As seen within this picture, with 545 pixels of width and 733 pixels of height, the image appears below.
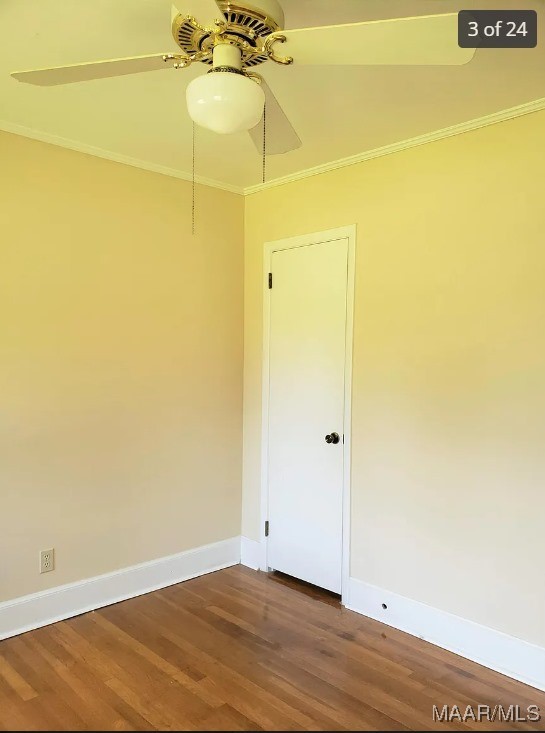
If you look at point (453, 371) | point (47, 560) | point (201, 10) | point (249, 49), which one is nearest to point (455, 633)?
point (453, 371)

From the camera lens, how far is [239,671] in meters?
2.46

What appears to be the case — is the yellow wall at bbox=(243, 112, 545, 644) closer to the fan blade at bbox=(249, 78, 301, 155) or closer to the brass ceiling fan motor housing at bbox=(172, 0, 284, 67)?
the fan blade at bbox=(249, 78, 301, 155)

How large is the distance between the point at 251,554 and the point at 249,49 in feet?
10.0

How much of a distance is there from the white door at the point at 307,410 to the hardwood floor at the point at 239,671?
0.35 meters

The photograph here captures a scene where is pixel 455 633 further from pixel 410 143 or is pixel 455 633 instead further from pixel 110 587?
→ pixel 410 143

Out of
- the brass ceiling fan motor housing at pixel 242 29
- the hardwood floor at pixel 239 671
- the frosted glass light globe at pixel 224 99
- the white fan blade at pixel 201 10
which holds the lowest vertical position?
the hardwood floor at pixel 239 671

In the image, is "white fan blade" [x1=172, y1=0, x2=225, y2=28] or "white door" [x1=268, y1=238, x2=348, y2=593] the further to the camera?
"white door" [x1=268, y1=238, x2=348, y2=593]

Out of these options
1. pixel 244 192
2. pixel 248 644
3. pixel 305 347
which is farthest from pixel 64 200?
pixel 248 644

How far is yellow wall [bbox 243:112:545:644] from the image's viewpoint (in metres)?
2.39

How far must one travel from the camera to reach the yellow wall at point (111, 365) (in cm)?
276

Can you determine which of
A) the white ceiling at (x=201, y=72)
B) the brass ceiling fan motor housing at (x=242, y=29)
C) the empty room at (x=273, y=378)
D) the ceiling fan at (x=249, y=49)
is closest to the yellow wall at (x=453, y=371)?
the empty room at (x=273, y=378)

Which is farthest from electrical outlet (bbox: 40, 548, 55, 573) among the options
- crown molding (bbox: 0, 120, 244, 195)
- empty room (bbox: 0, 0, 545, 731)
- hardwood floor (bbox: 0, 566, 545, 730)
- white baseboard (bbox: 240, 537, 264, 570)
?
crown molding (bbox: 0, 120, 244, 195)

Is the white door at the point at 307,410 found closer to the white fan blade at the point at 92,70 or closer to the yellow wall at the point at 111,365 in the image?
the yellow wall at the point at 111,365

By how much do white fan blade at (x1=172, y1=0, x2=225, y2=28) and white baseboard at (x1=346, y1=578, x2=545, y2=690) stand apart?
2631 millimetres
